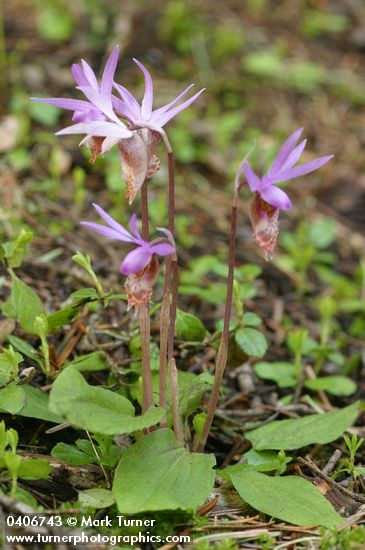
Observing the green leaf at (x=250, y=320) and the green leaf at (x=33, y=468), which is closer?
the green leaf at (x=33, y=468)

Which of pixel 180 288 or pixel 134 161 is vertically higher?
pixel 134 161

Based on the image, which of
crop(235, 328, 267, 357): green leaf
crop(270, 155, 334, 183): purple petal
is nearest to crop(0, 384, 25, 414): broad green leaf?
crop(235, 328, 267, 357): green leaf

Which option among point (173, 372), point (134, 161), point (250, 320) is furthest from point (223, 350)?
point (134, 161)

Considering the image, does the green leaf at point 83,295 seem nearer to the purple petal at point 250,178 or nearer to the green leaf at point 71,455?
the green leaf at point 71,455

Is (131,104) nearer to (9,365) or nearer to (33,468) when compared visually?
(9,365)

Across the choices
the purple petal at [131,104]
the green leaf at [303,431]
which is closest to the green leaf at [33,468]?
the green leaf at [303,431]

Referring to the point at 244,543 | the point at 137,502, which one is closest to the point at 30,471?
the point at 137,502

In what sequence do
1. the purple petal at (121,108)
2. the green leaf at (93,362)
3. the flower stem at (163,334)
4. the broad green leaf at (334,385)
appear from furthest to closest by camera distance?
the broad green leaf at (334,385)
the green leaf at (93,362)
the flower stem at (163,334)
the purple petal at (121,108)
